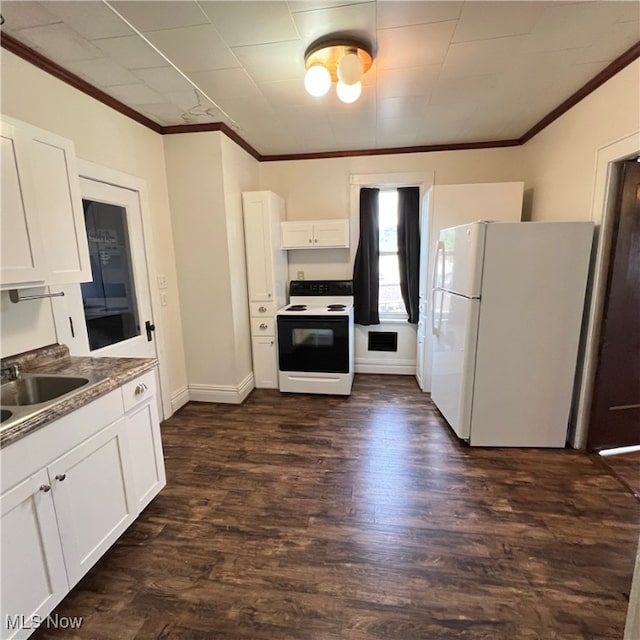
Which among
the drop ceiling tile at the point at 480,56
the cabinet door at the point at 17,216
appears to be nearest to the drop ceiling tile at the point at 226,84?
the cabinet door at the point at 17,216

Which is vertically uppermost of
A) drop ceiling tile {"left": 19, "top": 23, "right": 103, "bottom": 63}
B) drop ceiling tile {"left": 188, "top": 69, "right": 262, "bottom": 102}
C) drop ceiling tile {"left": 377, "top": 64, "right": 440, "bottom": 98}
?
drop ceiling tile {"left": 377, "top": 64, "right": 440, "bottom": 98}

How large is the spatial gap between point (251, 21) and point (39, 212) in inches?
55.0

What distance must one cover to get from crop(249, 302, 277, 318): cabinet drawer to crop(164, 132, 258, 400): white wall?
0.39 feet

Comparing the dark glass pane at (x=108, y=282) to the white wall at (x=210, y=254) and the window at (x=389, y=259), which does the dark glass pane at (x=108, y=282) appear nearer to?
the white wall at (x=210, y=254)

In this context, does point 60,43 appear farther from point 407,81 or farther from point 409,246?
point 409,246

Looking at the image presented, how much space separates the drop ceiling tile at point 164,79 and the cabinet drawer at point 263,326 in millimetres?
2103

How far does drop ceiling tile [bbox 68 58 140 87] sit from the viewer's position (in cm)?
199

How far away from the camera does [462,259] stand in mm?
2549

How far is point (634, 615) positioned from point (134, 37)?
9.71 feet

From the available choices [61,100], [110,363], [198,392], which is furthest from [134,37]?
[198,392]

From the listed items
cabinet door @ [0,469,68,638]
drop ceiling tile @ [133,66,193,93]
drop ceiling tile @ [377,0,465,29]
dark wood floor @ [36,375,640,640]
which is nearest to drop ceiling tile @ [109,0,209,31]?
drop ceiling tile @ [133,66,193,93]

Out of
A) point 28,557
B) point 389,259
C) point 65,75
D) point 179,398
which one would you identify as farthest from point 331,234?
point 28,557

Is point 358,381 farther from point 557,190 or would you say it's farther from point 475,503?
point 557,190

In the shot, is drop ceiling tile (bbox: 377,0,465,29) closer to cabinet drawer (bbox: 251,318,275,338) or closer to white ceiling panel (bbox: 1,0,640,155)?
white ceiling panel (bbox: 1,0,640,155)
